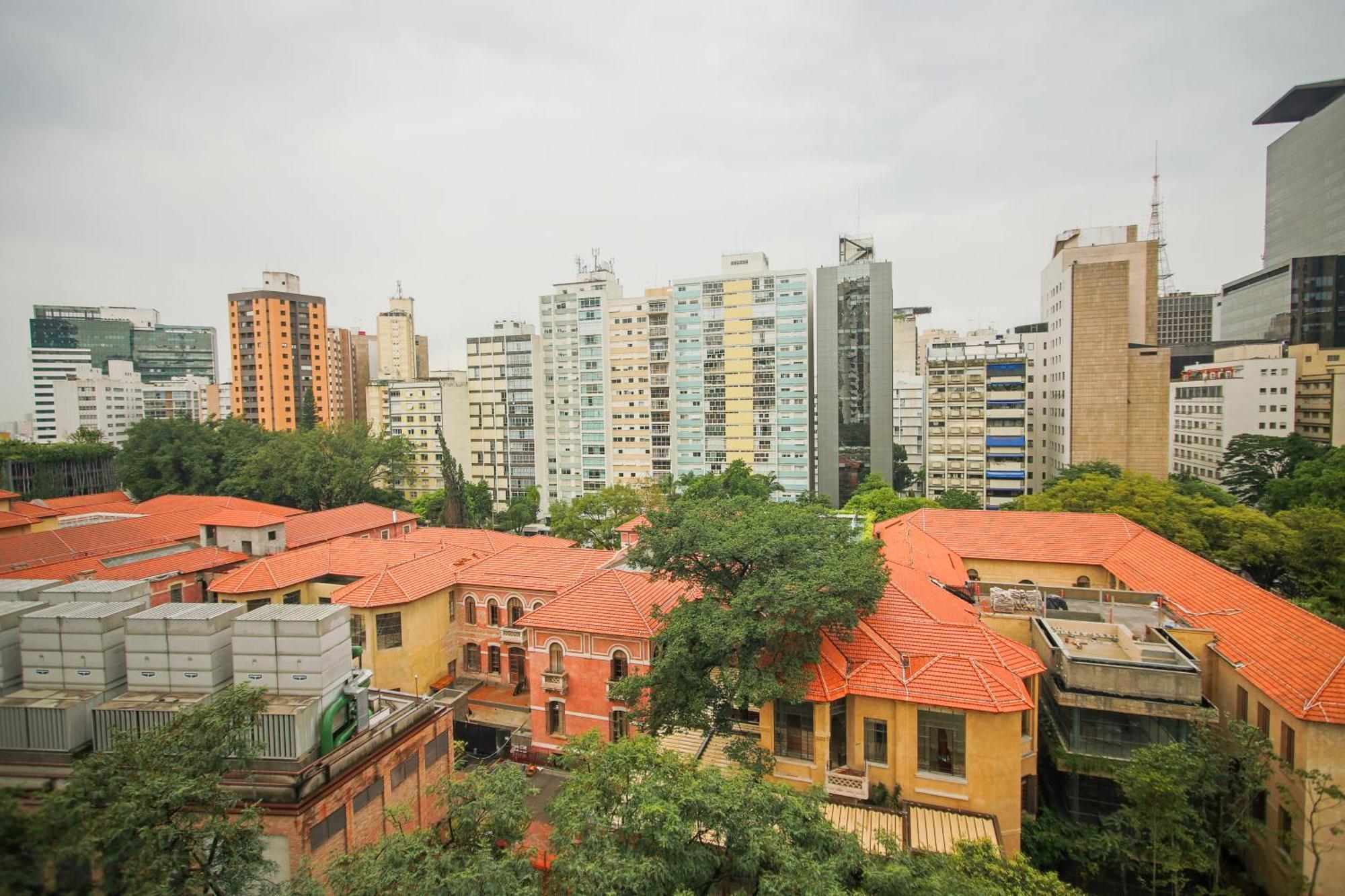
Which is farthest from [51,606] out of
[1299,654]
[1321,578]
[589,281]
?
[589,281]

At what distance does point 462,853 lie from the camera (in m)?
8.97

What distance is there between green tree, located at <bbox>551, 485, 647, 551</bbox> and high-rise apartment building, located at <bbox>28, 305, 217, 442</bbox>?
2495 inches

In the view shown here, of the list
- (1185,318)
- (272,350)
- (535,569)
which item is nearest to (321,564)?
(535,569)

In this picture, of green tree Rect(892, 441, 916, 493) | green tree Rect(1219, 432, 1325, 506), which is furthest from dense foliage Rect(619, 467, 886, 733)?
green tree Rect(892, 441, 916, 493)

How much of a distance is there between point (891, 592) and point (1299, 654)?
9225 mm

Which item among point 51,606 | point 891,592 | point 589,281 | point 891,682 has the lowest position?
point 891,682

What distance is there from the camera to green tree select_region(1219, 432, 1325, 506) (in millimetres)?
44094

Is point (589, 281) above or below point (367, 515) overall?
above

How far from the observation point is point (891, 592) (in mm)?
19062

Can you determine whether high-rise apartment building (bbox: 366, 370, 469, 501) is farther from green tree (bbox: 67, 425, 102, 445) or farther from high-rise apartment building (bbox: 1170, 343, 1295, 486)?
high-rise apartment building (bbox: 1170, 343, 1295, 486)

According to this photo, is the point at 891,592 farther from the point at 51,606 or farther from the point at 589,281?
the point at 589,281

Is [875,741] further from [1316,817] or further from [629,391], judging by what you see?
[629,391]

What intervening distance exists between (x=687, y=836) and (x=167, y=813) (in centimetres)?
681

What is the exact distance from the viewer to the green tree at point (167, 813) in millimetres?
6852
